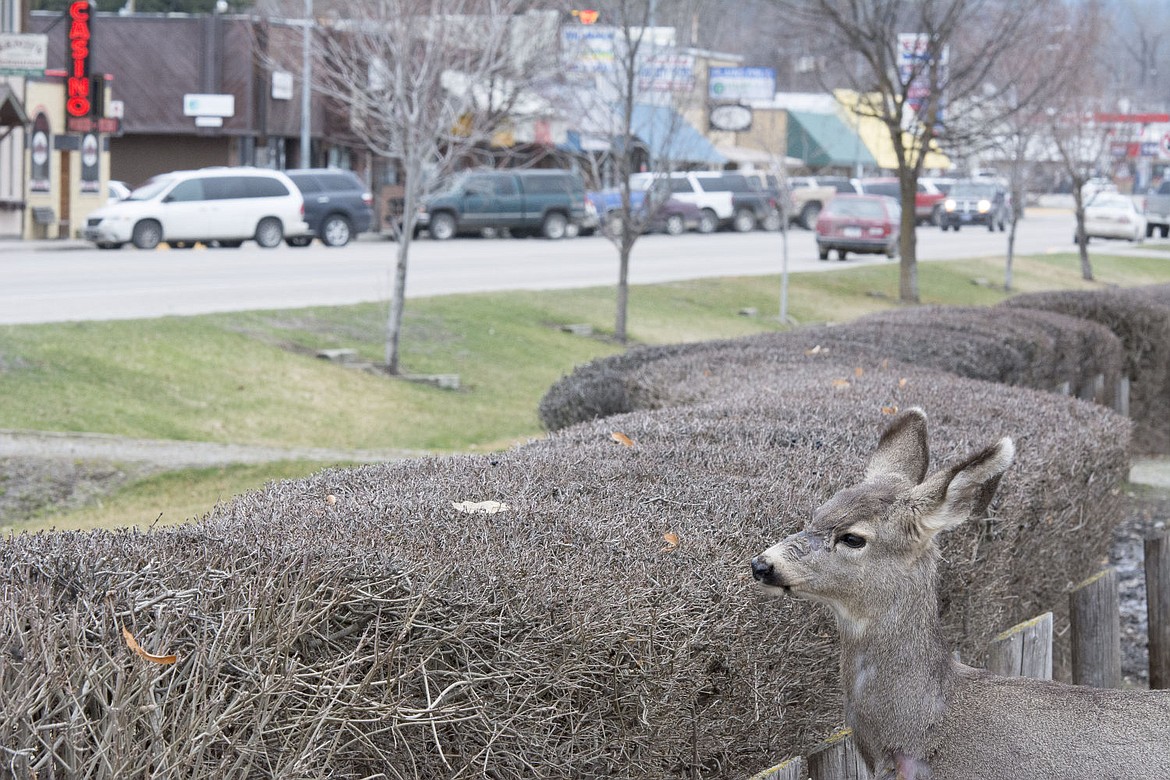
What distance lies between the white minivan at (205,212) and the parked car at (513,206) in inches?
203

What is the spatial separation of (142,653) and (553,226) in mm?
42287

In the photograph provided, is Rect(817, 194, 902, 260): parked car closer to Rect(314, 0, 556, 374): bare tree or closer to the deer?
Rect(314, 0, 556, 374): bare tree

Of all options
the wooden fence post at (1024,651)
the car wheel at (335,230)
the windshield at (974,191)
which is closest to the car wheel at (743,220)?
the windshield at (974,191)

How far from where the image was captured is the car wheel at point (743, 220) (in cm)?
5275

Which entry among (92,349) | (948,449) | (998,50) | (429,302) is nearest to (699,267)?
(998,50)

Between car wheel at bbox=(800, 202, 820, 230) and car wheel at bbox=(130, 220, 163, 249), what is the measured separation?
29077 millimetres

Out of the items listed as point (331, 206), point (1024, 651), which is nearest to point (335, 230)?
point (331, 206)

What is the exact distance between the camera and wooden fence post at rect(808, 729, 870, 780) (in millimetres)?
4047

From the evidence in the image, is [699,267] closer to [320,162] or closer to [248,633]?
[320,162]

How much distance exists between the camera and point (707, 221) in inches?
2035

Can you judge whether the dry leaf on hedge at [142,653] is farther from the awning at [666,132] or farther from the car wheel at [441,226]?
the car wheel at [441,226]

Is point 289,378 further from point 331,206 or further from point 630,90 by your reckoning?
point 331,206

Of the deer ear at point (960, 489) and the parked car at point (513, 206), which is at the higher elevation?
the parked car at point (513, 206)

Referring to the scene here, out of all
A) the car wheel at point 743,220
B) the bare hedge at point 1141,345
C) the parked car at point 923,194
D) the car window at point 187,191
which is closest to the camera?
the bare hedge at point 1141,345
